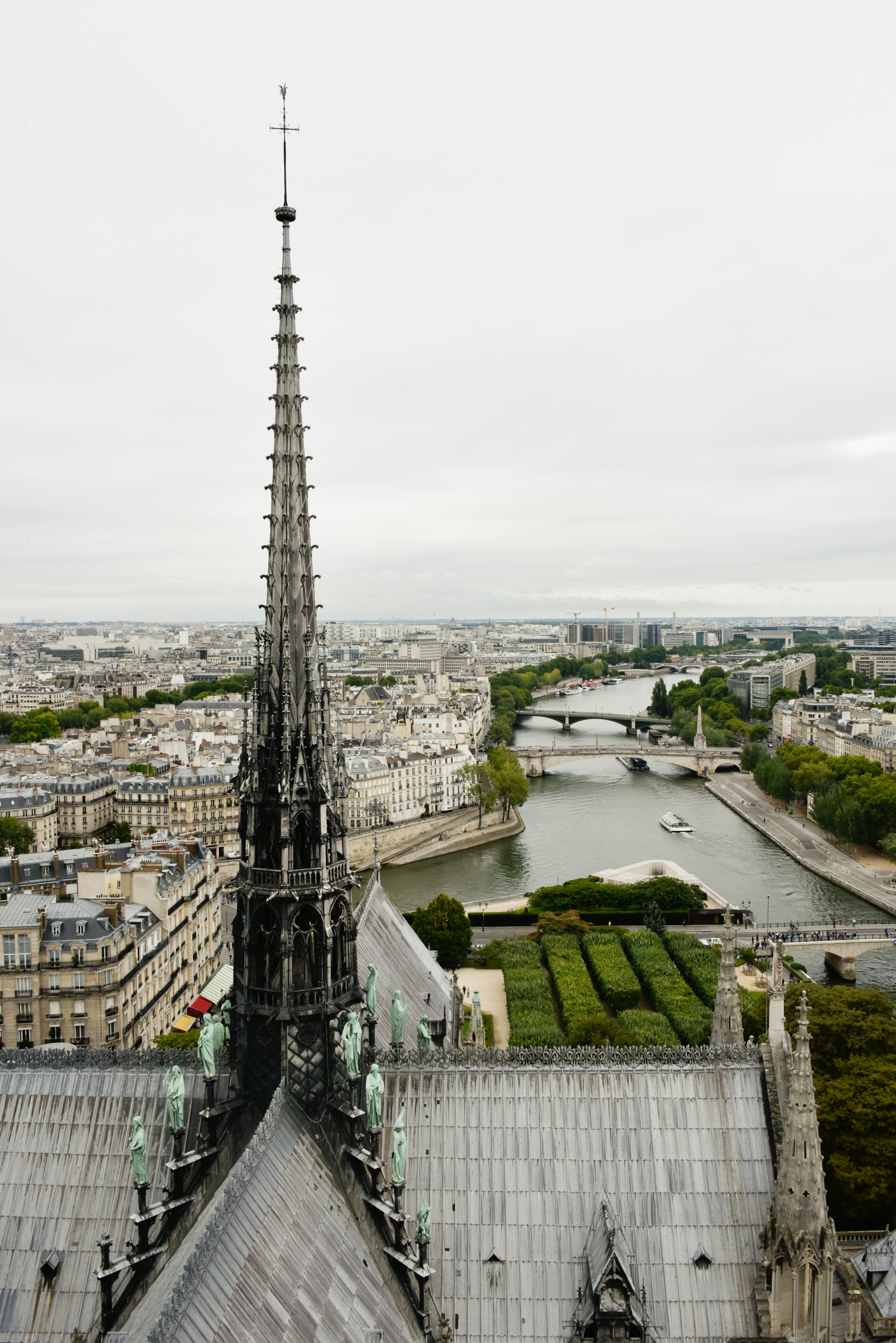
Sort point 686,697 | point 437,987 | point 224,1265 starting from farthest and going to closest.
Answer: point 686,697 → point 437,987 → point 224,1265

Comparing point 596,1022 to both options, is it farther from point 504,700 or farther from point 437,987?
point 504,700

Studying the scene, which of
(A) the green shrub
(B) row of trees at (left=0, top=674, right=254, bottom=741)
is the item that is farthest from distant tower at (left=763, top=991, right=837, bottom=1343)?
(B) row of trees at (left=0, top=674, right=254, bottom=741)

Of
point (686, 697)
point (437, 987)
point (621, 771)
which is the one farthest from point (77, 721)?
point (437, 987)

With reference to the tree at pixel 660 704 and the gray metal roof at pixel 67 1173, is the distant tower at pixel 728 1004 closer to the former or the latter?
the gray metal roof at pixel 67 1173

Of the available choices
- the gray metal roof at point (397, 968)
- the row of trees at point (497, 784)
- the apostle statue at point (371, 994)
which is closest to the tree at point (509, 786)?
the row of trees at point (497, 784)

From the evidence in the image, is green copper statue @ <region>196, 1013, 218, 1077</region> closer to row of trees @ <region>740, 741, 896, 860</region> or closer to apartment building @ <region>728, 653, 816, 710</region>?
row of trees @ <region>740, 741, 896, 860</region>

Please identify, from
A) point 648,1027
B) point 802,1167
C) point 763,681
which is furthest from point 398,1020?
point 763,681
